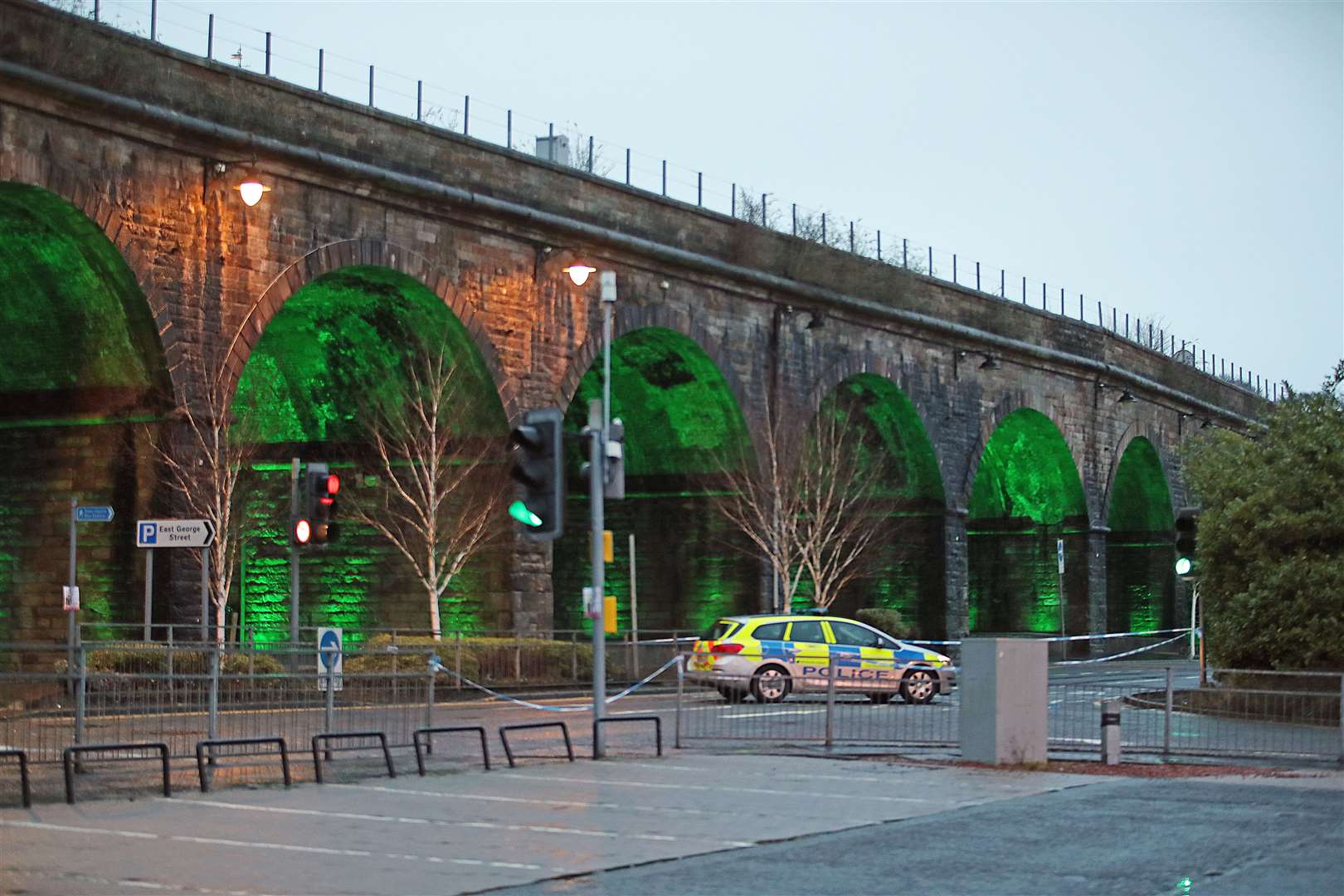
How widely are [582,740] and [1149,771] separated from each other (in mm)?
6766

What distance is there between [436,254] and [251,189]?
5.12 metres

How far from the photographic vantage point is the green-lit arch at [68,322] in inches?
1128

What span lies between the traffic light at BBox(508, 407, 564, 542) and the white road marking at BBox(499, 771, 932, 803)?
2.34 metres

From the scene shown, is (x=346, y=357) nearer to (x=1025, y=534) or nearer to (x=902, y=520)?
(x=902, y=520)

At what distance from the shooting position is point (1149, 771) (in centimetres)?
1809

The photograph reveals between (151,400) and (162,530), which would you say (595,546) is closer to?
(162,530)

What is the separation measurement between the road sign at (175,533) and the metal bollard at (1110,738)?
36.9 ft

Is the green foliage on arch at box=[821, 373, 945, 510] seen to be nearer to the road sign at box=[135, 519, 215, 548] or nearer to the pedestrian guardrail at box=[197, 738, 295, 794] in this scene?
the road sign at box=[135, 519, 215, 548]

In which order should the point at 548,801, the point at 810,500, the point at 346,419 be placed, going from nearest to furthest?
the point at 548,801
the point at 346,419
the point at 810,500

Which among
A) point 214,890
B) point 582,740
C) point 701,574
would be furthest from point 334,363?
point 214,890

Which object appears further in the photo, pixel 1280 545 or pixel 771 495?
pixel 771 495

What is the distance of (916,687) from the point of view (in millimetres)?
30750

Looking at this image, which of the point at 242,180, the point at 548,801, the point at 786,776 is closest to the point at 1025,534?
the point at 242,180

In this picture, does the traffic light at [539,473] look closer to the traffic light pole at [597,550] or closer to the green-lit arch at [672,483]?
the traffic light pole at [597,550]
